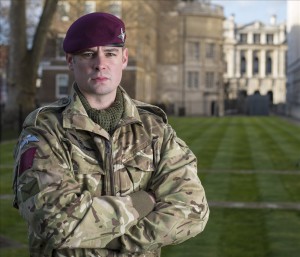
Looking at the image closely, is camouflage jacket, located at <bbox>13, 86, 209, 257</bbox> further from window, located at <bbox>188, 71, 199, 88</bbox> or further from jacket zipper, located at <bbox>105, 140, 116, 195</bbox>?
window, located at <bbox>188, 71, 199, 88</bbox>

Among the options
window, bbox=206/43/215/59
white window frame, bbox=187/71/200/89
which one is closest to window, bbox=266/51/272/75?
window, bbox=206/43/215/59

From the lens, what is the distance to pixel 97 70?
2.71 metres

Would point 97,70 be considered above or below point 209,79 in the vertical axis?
below

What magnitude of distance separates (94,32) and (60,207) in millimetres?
751

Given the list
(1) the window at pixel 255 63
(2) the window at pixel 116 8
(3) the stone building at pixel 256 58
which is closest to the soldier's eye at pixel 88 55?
(2) the window at pixel 116 8

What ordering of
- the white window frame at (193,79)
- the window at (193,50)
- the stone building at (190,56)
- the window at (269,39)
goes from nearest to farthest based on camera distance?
the stone building at (190,56), the window at (193,50), the white window frame at (193,79), the window at (269,39)

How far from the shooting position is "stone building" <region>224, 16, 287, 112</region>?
12300cm

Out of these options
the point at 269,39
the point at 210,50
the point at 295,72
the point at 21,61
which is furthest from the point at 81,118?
the point at 269,39

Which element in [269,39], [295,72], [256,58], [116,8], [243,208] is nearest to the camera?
[243,208]

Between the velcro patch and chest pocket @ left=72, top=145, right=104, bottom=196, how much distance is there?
17 cm

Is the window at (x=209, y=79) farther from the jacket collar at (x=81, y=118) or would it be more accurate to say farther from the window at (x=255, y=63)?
the jacket collar at (x=81, y=118)

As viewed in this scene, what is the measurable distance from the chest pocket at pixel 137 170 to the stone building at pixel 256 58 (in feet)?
387

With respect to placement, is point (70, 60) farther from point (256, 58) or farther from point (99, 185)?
point (256, 58)

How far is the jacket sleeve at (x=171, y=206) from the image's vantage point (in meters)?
2.60
